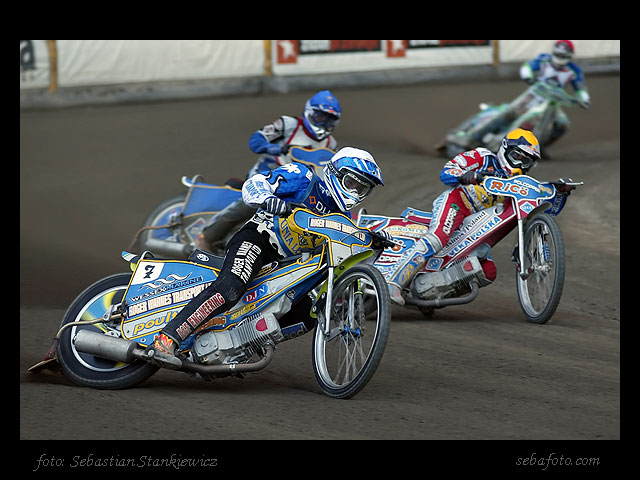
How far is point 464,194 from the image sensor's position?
970 centimetres

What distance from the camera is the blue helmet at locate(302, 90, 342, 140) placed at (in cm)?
1083

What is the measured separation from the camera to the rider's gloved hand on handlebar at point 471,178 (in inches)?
366

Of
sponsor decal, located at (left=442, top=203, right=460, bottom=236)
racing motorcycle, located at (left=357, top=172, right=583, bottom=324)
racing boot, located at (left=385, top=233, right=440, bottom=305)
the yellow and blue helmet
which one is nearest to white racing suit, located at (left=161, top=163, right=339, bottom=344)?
racing motorcycle, located at (left=357, top=172, right=583, bottom=324)

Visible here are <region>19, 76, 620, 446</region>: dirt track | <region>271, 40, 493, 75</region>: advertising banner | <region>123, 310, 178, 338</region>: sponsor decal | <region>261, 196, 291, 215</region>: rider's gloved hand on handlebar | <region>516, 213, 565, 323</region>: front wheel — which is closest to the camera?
<region>19, 76, 620, 446</region>: dirt track

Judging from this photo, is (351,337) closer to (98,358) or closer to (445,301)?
(98,358)

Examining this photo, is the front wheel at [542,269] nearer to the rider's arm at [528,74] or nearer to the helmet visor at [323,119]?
the helmet visor at [323,119]

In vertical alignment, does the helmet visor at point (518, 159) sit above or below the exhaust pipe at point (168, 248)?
above

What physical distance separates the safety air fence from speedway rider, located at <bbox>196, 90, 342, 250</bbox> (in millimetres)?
10103

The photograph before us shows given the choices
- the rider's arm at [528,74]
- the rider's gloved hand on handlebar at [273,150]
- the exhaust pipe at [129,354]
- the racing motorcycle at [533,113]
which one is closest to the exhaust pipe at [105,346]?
the exhaust pipe at [129,354]

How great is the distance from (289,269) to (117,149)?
1110 centimetres

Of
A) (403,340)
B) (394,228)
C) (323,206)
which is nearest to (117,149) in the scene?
(394,228)

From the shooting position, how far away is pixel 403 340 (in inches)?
339

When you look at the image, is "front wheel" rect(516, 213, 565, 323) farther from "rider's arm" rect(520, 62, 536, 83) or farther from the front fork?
"rider's arm" rect(520, 62, 536, 83)

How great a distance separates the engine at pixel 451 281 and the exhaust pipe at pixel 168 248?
302cm
